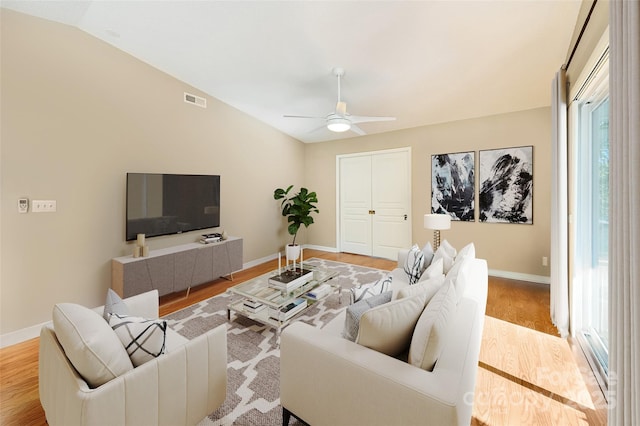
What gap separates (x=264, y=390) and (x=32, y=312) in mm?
2540

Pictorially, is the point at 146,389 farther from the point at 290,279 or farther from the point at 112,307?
the point at 290,279

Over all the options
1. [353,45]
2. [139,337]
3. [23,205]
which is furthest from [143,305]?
[353,45]

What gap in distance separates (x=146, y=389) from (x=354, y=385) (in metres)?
0.93

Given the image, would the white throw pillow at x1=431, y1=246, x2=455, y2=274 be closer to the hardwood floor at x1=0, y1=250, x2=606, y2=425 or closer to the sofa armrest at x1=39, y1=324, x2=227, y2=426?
the hardwood floor at x1=0, y1=250, x2=606, y2=425

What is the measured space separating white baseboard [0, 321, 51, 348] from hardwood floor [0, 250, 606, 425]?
7cm

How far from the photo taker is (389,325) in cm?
117

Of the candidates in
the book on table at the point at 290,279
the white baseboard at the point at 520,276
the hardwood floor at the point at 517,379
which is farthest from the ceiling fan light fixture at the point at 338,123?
the white baseboard at the point at 520,276

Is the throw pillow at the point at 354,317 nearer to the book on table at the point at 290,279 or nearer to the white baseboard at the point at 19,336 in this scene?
the book on table at the point at 290,279

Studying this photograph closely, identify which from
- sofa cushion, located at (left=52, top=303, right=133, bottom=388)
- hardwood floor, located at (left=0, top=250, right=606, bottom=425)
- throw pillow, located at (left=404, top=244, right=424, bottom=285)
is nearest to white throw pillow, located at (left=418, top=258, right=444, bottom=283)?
throw pillow, located at (left=404, top=244, right=424, bottom=285)

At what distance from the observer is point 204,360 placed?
53.7 inches

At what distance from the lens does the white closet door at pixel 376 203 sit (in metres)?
4.93

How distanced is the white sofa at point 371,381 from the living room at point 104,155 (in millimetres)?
2830

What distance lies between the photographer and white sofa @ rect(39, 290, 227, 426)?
102 cm

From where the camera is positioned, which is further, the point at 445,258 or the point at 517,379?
the point at 445,258
